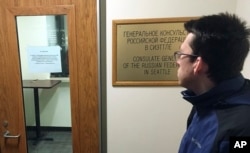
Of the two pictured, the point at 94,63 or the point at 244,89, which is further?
the point at 94,63

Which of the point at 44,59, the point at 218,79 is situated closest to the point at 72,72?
the point at 44,59

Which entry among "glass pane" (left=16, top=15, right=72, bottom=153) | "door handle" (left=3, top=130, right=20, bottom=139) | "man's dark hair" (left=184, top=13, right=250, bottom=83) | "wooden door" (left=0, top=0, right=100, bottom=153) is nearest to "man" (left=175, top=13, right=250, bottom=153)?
"man's dark hair" (left=184, top=13, right=250, bottom=83)

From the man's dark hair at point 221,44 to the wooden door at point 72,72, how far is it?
2.61 feet

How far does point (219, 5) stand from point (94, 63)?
2.97 ft

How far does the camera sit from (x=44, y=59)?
59.7 inches

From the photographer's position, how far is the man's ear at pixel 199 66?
0.81 meters

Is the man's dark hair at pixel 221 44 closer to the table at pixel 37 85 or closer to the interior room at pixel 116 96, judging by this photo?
the interior room at pixel 116 96

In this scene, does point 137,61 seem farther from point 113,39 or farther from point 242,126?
point 242,126

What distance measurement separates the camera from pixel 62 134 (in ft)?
5.34

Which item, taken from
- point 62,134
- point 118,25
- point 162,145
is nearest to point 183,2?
point 118,25

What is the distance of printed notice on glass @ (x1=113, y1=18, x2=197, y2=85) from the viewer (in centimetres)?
139

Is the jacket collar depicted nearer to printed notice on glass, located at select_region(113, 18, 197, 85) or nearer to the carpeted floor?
printed notice on glass, located at select_region(113, 18, 197, 85)

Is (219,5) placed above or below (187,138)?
above

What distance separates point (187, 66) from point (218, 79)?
0.13 m
